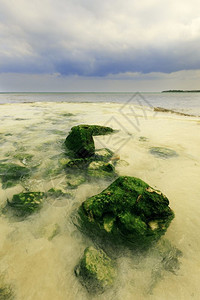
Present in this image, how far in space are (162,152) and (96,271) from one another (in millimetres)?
4403

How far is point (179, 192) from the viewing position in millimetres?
3371

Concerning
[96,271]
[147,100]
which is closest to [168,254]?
[96,271]

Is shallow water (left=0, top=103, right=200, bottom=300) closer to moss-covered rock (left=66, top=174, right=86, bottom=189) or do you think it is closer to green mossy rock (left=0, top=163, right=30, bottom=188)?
moss-covered rock (left=66, top=174, right=86, bottom=189)

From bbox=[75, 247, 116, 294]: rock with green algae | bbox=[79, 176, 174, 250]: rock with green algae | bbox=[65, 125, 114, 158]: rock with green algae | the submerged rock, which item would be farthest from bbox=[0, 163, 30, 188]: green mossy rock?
the submerged rock

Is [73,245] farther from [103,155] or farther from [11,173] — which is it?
[103,155]

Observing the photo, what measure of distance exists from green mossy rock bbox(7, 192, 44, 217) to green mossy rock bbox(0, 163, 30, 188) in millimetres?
732

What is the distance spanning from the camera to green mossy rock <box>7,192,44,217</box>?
2770 millimetres

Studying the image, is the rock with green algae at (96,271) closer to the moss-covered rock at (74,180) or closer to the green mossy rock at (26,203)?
the green mossy rock at (26,203)

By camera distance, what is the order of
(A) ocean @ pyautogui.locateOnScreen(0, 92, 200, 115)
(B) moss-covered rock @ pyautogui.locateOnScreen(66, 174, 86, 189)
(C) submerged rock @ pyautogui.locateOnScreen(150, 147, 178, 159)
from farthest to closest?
(A) ocean @ pyautogui.locateOnScreen(0, 92, 200, 115) < (C) submerged rock @ pyautogui.locateOnScreen(150, 147, 178, 159) < (B) moss-covered rock @ pyautogui.locateOnScreen(66, 174, 86, 189)

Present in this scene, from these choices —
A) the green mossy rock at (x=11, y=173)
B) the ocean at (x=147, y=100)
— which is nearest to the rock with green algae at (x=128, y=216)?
the green mossy rock at (x=11, y=173)

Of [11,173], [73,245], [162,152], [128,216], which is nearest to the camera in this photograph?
[73,245]

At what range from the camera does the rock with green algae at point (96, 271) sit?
70.5 inches

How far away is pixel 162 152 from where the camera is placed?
544cm

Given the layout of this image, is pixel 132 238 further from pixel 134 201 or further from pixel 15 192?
pixel 15 192
